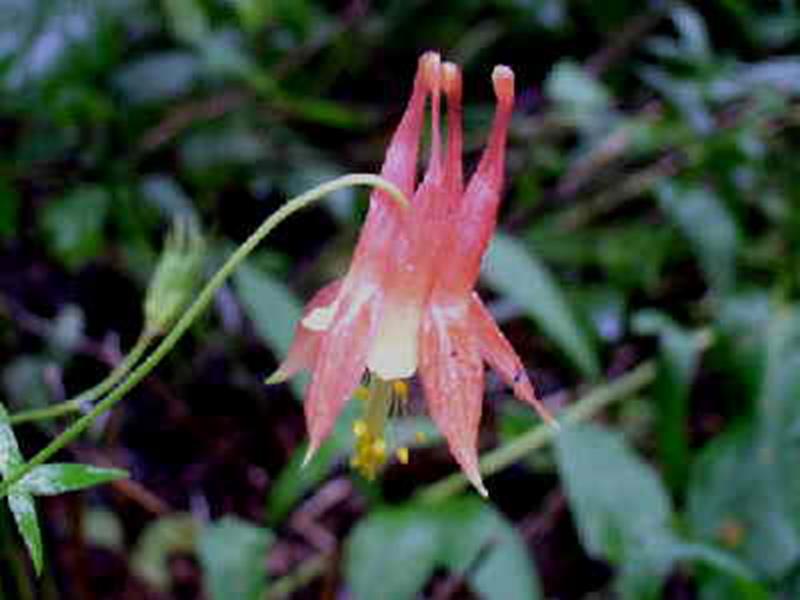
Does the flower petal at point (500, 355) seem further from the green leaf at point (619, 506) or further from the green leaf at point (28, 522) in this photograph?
the green leaf at point (619, 506)

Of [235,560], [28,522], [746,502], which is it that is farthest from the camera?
[746,502]

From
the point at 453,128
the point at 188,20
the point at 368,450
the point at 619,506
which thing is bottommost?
the point at 619,506

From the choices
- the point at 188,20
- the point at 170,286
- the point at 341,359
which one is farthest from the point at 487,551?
the point at 188,20

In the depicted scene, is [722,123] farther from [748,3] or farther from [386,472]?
[386,472]

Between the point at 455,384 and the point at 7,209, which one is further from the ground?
the point at 7,209

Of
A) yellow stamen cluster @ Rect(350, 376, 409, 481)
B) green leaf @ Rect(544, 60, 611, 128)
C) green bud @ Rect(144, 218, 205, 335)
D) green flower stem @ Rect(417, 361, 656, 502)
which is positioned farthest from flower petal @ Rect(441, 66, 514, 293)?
green leaf @ Rect(544, 60, 611, 128)

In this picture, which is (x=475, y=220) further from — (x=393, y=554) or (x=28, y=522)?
(x=393, y=554)

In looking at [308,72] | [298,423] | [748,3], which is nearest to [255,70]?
[308,72]
